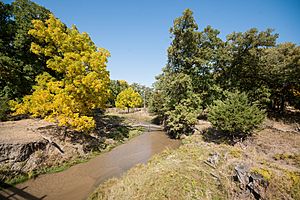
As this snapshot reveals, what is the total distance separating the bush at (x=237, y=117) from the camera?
9781 mm

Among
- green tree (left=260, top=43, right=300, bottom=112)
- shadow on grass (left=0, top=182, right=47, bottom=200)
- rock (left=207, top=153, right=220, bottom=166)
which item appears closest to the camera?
rock (left=207, top=153, right=220, bottom=166)

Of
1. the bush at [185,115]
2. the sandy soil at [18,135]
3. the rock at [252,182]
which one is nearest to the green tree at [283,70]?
the bush at [185,115]

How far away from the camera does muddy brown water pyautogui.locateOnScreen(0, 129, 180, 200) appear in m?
6.51

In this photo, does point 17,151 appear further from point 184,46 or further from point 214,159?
point 184,46

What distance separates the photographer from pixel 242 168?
197 inches

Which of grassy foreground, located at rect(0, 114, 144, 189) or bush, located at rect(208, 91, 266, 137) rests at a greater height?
bush, located at rect(208, 91, 266, 137)

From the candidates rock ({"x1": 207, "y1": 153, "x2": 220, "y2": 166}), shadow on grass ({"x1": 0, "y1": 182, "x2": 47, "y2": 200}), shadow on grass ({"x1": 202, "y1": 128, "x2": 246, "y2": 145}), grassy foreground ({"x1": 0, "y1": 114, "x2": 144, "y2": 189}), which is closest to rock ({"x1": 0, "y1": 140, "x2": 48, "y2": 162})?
grassy foreground ({"x1": 0, "y1": 114, "x2": 144, "y2": 189})

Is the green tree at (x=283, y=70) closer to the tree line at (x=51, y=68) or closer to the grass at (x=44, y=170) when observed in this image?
the tree line at (x=51, y=68)

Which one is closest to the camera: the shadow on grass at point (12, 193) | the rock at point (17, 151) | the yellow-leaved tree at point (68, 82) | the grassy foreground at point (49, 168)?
the shadow on grass at point (12, 193)

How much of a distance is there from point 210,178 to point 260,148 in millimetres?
6262

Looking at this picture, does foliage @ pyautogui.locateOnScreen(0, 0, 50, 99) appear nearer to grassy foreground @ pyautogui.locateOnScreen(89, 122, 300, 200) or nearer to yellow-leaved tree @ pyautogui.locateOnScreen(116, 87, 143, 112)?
grassy foreground @ pyautogui.locateOnScreen(89, 122, 300, 200)

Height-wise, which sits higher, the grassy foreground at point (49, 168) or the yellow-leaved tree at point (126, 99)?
the yellow-leaved tree at point (126, 99)

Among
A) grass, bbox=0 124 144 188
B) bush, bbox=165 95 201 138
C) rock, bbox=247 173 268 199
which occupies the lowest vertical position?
grass, bbox=0 124 144 188

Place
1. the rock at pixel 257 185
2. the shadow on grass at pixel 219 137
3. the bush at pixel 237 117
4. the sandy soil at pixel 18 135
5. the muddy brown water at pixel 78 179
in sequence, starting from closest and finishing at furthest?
the rock at pixel 257 185
the muddy brown water at pixel 78 179
the sandy soil at pixel 18 135
the bush at pixel 237 117
the shadow on grass at pixel 219 137
